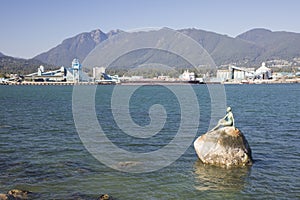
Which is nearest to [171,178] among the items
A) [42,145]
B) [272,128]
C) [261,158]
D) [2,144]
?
[261,158]

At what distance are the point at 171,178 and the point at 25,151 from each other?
10.2 metres

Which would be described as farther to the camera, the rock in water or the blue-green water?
the rock in water

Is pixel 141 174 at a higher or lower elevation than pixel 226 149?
lower

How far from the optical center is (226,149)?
714 inches

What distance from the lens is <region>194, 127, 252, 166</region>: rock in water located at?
1814 cm

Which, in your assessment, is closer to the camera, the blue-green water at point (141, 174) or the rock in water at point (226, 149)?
the blue-green water at point (141, 174)

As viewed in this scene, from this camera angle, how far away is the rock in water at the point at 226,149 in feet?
59.5

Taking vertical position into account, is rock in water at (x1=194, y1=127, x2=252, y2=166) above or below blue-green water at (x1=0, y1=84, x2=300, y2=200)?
above

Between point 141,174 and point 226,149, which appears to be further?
point 226,149

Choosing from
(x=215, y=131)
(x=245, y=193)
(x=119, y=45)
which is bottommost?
(x=245, y=193)

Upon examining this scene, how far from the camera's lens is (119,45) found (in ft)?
121

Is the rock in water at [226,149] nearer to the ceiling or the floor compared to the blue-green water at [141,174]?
nearer to the ceiling

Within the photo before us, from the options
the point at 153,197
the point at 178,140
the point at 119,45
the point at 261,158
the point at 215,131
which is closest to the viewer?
the point at 153,197

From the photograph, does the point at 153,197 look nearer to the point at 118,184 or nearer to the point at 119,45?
the point at 118,184
